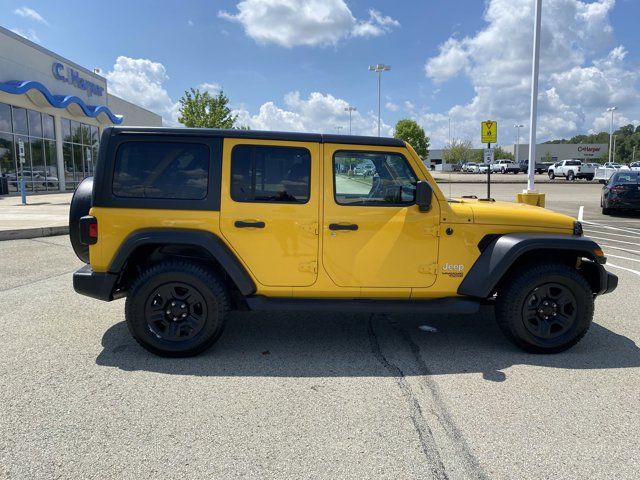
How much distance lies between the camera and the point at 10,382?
11.3 feet

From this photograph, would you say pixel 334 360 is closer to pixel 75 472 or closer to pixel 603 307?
pixel 75 472

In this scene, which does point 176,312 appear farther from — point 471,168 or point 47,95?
point 471,168

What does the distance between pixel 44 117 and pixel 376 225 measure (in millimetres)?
25500

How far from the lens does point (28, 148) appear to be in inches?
888

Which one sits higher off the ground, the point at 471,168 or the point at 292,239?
the point at 471,168

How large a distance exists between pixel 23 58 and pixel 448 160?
286ft

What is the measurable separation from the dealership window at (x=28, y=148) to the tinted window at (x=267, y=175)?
20.3 metres

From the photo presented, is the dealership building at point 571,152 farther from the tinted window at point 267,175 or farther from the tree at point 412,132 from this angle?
the tinted window at point 267,175

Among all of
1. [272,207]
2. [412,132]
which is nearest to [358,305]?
[272,207]

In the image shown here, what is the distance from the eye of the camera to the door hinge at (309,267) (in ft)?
12.8

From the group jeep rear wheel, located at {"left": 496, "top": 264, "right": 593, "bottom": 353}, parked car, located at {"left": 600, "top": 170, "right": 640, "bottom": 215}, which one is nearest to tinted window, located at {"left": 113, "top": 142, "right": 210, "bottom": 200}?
jeep rear wheel, located at {"left": 496, "top": 264, "right": 593, "bottom": 353}

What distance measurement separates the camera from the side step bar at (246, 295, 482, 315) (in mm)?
3936

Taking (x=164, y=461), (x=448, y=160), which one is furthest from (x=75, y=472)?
(x=448, y=160)

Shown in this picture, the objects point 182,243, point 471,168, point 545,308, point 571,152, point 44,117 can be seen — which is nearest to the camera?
point 182,243
